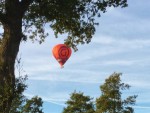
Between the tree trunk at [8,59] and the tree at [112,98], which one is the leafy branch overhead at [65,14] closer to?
the tree trunk at [8,59]

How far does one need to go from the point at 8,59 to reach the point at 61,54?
14.1 m

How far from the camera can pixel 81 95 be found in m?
76.4

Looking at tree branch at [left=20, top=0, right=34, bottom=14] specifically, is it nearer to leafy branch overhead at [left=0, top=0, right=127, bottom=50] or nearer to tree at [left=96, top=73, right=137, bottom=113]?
leafy branch overhead at [left=0, top=0, right=127, bottom=50]

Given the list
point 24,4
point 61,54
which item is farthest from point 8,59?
point 61,54

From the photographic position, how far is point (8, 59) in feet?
95.5

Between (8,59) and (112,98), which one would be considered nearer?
(8,59)

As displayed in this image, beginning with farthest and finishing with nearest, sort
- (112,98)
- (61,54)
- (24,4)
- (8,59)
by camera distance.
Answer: (112,98) → (61,54) → (24,4) → (8,59)

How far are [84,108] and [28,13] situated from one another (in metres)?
42.2

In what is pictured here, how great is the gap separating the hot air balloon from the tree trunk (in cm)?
1226

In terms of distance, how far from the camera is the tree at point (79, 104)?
75.2 metres

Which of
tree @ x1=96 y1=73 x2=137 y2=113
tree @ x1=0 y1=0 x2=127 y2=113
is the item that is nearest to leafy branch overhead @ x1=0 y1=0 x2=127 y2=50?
tree @ x1=0 y1=0 x2=127 y2=113

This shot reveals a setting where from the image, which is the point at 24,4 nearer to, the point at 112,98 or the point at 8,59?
the point at 8,59

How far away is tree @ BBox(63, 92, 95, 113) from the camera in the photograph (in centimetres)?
7519

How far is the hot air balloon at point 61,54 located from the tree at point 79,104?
32.8 meters
